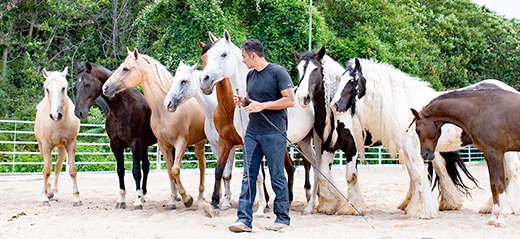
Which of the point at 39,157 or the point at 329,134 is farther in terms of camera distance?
the point at 39,157

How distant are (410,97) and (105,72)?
4372mm

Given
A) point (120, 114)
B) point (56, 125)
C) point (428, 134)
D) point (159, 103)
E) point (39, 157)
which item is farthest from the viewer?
point (39, 157)

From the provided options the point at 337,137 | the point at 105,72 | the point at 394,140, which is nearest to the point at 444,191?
the point at 394,140

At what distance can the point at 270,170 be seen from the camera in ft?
12.5

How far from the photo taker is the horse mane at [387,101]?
5.31 meters

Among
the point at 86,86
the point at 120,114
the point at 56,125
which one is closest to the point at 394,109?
the point at 120,114

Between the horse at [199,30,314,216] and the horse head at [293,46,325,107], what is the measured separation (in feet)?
1.45

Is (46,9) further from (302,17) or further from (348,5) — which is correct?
(348,5)

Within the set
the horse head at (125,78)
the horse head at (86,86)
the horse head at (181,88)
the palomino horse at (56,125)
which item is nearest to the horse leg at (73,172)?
the palomino horse at (56,125)

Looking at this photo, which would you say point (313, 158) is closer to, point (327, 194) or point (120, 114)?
point (327, 194)

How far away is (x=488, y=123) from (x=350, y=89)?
161 cm

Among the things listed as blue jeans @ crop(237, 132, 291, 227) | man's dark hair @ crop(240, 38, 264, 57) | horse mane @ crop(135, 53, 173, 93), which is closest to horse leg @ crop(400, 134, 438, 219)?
blue jeans @ crop(237, 132, 291, 227)

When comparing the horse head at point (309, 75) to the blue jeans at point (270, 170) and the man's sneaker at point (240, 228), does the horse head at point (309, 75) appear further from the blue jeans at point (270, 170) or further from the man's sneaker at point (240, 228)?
the man's sneaker at point (240, 228)

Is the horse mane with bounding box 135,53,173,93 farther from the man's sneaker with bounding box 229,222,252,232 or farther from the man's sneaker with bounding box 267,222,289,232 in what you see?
the man's sneaker with bounding box 267,222,289,232
